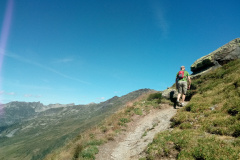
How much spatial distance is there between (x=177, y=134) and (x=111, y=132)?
786cm

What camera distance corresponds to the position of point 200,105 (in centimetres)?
1245

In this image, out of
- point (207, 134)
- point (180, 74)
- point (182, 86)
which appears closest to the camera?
point (207, 134)

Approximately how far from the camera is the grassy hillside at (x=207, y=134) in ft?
22.3

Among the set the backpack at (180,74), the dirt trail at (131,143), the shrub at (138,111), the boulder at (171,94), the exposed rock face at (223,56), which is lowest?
the dirt trail at (131,143)

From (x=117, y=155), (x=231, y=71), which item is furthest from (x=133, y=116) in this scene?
(x=231, y=71)

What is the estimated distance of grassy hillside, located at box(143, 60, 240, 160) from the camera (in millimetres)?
6810

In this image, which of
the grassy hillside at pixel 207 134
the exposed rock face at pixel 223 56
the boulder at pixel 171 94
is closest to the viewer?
the grassy hillside at pixel 207 134

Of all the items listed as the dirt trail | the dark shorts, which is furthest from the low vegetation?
the dark shorts

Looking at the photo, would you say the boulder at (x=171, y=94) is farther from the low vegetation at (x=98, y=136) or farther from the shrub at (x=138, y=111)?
the shrub at (x=138, y=111)

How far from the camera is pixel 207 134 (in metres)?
8.40

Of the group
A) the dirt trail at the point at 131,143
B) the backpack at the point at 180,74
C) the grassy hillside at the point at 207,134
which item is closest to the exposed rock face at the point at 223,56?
the backpack at the point at 180,74

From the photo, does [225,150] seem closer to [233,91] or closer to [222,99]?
[222,99]

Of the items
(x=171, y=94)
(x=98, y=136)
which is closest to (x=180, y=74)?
(x=171, y=94)

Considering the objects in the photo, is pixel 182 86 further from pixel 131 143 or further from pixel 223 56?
pixel 223 56
